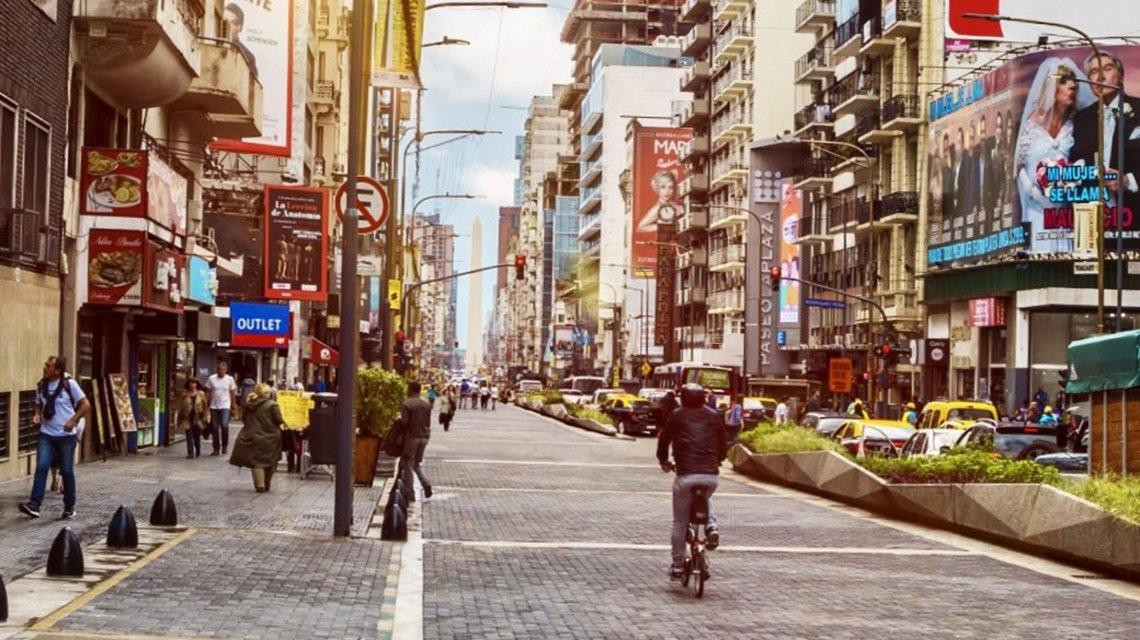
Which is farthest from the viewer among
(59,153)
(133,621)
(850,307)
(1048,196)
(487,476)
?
(850,307)

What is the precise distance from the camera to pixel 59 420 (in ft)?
61.5

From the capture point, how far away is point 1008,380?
183 ft

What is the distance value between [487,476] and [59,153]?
9393 millimetres

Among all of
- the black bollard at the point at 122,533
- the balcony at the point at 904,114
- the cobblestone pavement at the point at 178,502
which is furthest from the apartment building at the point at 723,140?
the black bollard at the point at 122,533

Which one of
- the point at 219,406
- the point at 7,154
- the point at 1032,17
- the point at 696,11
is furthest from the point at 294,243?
the point at 696,11

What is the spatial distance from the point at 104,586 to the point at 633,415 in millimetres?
50637

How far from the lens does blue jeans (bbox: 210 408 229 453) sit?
111 feet

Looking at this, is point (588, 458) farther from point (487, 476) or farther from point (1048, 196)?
point (1048, 196)

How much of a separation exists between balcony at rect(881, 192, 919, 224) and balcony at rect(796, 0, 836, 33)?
19.9m

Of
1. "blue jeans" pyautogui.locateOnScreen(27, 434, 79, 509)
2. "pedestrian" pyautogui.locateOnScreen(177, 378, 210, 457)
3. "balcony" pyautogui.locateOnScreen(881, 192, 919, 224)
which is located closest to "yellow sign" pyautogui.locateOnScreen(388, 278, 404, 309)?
"pedestrian" pyautogui.locateOnScreen(177, 378, 210, 457)

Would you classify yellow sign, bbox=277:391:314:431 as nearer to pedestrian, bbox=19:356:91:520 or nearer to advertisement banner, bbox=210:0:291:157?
pedestrian, bbox=19:356:91:520

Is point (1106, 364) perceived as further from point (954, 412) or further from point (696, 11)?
point (696, 11)

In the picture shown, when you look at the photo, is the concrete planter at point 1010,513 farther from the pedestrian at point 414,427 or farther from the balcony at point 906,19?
the balcony at point 906,19

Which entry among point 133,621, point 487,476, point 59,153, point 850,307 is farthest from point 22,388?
point 850,307
